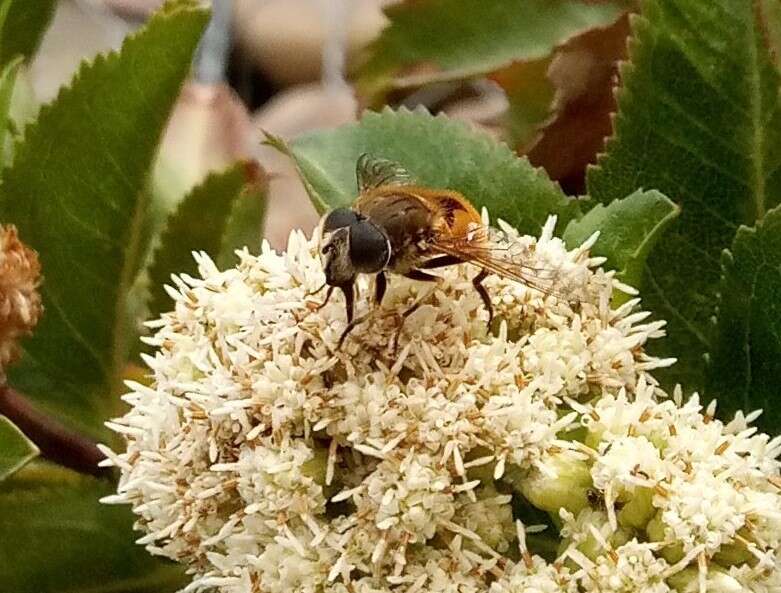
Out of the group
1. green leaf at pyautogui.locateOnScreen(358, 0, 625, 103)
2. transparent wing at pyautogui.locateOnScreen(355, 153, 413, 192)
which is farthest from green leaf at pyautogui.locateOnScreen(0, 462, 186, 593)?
green leaf at pyautogui.locateOnScreen(358, 0, 625, 103)

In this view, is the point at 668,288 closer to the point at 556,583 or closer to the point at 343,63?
the point at 556,583

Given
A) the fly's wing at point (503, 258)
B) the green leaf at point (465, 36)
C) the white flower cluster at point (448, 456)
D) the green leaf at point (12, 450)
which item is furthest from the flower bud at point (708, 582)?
the green leaf at point (465, 36)

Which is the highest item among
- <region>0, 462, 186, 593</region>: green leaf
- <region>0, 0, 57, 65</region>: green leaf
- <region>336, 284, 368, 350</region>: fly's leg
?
<region>0, 0, 57, 65</region>: green leaf

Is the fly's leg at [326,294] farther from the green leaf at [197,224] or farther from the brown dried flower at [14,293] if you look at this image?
the green leaf at [197,224]

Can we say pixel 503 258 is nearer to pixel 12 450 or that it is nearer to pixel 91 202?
pixel 12 450

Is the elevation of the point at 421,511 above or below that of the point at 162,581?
above

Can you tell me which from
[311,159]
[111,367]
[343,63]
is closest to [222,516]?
[311,159]

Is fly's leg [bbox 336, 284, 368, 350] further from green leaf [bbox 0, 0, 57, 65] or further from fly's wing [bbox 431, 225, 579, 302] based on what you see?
green leaf [bbox 0, 0, 57, 65]
